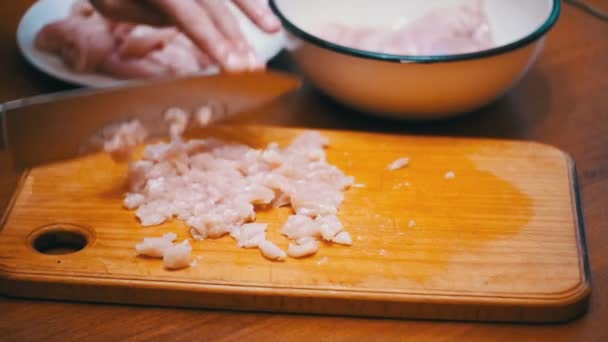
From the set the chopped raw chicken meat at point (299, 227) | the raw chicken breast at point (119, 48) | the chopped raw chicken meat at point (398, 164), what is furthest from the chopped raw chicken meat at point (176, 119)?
the chopped raw chicken meat at point (398, 164)

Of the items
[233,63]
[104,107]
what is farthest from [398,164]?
[104,107]

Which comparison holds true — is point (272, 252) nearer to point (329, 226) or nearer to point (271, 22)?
point (329, 226)

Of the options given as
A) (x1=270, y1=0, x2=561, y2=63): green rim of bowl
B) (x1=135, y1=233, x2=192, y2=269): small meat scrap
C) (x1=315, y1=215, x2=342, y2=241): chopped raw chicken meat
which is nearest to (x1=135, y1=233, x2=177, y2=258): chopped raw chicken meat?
(x1=135, y1=233, x2=192, y2=269): small meat scrap

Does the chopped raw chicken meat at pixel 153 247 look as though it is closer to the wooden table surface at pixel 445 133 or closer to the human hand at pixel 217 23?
the wooden table surface at pixel 445 133

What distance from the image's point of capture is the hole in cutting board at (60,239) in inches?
54.1

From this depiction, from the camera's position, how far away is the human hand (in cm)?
153

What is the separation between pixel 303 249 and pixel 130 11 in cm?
79

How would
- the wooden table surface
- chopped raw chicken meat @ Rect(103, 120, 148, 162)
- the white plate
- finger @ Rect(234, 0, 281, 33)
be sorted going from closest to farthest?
the wooden table surface < chopped raw chicken meat @ Rect(103, 120, 148, 162) < finger @ Rect(234, 0, 281, 33) < the white plate

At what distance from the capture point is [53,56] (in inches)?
71.0

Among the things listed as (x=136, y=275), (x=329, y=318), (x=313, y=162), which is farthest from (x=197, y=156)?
(x=329, y=318)

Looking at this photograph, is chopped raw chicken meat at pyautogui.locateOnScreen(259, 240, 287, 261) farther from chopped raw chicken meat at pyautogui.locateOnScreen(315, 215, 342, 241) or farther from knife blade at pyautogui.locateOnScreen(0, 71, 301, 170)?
knife blade at pyautogui.locateOnScreen(0, 71, 301, 170)

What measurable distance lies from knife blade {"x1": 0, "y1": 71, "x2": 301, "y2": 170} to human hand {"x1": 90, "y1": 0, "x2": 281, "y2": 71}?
41mm

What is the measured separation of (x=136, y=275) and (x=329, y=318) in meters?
0.35

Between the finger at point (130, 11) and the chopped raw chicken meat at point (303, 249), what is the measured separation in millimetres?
679
